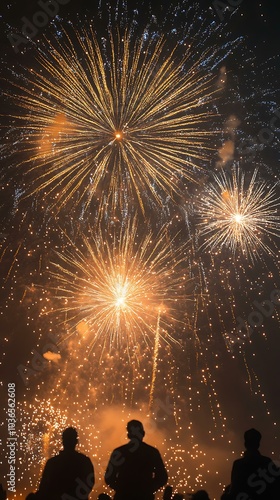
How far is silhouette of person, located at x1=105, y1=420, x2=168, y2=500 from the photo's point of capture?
579 cm

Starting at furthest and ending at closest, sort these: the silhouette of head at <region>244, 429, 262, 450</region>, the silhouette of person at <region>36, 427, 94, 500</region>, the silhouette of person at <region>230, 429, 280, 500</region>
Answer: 1. the silhouette of head at <region>244, 429, 262, 450</region>
2. the silhouette of person at <region>36, 427, 94, 500</region>
3. the silhouette of person at <region>230, 429, 280, 500</region>

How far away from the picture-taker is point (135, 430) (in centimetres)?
608

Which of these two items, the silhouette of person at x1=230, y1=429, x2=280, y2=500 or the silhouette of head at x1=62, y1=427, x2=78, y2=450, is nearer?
the silhouette of person at x1=230, y1=429, x2=280, y2=500

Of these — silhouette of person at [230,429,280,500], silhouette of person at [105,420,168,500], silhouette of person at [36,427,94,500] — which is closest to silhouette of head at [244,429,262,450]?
silhouette of person at [230,429,280,500]

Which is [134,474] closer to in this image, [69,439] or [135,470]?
[135,470]

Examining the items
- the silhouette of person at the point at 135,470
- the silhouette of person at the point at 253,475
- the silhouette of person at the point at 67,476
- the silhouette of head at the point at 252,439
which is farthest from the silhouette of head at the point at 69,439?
the silhouette of head at the point at 252,439

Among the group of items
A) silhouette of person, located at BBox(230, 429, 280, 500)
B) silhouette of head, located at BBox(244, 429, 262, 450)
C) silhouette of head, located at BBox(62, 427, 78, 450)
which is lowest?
silhouette of person, located at BBox(230, 429, 280, 500)

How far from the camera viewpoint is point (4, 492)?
719cm

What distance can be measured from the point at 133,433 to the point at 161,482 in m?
0.56

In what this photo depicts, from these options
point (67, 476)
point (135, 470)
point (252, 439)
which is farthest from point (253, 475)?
point (67, 476)

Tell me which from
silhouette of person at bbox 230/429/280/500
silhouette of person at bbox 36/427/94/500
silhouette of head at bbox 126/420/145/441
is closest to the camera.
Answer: silhouette of person at bbox 230/429/280/500

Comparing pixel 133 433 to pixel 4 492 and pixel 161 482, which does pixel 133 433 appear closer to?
pixel 161 482

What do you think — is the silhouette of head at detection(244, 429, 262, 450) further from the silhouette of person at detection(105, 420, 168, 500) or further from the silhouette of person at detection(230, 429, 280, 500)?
the silhouette of person at detection(105, 420, 168, 500)

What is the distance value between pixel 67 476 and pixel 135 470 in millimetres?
685
